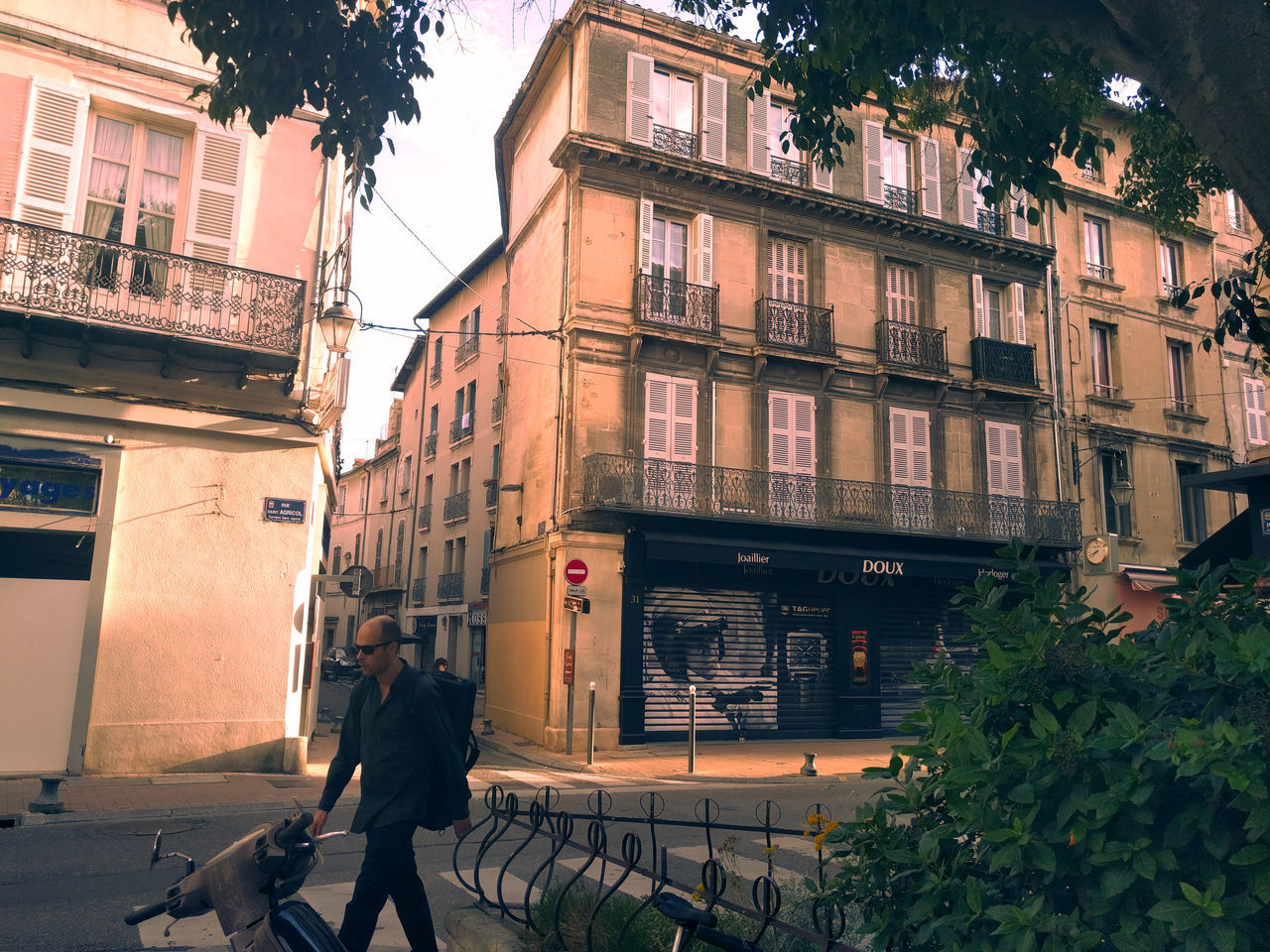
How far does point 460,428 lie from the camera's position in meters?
29.9

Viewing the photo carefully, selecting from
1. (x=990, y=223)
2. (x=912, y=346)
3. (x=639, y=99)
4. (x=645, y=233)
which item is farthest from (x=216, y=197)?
(x=990, y=223)

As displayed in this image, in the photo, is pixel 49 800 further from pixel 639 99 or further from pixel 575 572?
pixel 639 99

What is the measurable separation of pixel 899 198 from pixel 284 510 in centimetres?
1576

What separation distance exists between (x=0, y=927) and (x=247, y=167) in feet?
36.3

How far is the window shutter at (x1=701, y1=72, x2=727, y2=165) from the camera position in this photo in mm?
19844

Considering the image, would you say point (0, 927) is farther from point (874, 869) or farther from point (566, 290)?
point (566, 290)

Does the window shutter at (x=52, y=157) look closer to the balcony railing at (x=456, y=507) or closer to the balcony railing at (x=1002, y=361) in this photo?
the balcony railing at (x=456, y=507)

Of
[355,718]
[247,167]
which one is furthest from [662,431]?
[355,718]

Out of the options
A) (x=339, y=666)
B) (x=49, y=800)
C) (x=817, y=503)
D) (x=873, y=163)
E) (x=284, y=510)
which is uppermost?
(x=873, y=163)

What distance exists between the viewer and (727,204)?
1977 cm

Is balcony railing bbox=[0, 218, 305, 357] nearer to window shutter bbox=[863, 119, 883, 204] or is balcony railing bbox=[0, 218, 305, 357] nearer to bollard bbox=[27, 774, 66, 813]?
bollard bbox=[27, 774, 66, 813]

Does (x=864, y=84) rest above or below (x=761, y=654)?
above

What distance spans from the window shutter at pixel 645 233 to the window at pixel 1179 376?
50.9 feet

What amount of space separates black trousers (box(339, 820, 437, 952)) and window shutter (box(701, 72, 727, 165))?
1779cm
